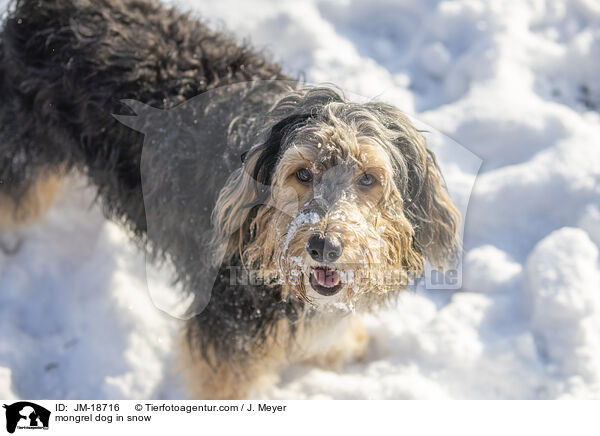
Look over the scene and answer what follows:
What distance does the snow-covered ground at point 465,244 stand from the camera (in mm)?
3084

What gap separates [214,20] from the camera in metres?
4.60

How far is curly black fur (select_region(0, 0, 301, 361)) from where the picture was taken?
255 centimetres

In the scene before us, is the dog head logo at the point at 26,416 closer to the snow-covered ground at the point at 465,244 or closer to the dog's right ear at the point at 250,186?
the snow-covered ground at the point at 465,244

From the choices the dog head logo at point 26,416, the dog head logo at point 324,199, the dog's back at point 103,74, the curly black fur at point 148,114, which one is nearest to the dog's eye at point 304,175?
the dog head logo at point 324,199

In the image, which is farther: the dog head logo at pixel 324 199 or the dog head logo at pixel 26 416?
the dog head logo at pixel 26 416

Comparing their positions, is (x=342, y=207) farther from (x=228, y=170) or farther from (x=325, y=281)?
Result: (x=228, y=170)

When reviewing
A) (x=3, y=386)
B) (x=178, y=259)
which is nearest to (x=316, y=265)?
(x=178, y=259)

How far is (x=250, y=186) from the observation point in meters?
2.11

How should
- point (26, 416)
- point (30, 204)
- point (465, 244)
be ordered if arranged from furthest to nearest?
point (30, 204) → point (465, 244) → point (26, 416)

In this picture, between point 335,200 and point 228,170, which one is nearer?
point 335,200

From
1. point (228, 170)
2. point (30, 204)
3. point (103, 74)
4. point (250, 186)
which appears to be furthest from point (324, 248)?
point (30, 204)

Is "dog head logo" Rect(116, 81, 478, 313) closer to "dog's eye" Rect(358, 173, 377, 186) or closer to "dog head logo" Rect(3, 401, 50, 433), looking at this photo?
"dog's eye" Rect(358, 173, 377, 186)

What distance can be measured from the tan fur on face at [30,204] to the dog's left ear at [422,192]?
264 centimetres

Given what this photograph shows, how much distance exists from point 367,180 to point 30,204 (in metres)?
2.95
